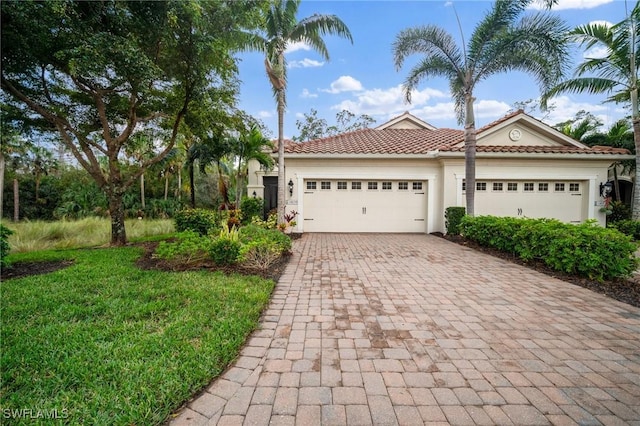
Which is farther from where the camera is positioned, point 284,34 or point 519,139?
point 519,139

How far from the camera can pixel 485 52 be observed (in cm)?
844

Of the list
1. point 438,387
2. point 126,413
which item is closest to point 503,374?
point 438,387

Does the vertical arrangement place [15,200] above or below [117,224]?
above

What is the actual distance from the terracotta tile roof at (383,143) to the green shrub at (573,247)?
5.21 metres

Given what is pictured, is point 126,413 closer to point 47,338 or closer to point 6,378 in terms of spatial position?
point 6,378

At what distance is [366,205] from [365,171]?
141 centimetres

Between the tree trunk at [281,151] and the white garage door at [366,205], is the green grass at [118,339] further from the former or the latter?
the white garage door at [366,205]

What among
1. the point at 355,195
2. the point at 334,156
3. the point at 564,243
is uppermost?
the point at 334,156

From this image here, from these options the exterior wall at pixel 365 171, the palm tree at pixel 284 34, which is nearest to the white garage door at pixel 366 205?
the exterior wall at pixel 365 171

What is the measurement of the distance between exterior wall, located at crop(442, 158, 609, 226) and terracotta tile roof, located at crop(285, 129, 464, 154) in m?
1.30

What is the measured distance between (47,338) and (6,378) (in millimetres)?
652

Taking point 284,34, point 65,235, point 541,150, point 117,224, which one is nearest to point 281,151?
point 284,34

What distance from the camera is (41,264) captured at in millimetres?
5934

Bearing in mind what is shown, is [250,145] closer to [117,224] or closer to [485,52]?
[117,224]
